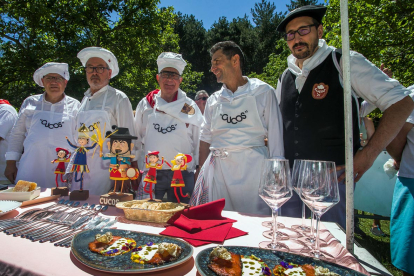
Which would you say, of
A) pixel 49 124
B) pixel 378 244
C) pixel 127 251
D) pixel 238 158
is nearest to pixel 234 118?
pixel 238 158

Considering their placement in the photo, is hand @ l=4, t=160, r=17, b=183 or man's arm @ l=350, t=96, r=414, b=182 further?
hand @ l=4, t=160, r=17, b=183

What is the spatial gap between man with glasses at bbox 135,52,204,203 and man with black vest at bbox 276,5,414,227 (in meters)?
1.16

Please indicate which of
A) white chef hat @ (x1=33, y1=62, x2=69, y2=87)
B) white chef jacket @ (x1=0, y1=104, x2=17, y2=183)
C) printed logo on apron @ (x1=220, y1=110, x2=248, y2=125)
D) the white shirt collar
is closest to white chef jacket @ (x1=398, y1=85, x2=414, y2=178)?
the white shirt collar

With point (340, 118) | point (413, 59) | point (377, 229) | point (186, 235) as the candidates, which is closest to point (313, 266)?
point (186, 235)

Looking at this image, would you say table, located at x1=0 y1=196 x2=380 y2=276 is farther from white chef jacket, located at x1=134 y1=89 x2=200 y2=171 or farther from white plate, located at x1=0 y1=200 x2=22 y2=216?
white chef jacket, located at x1=134 y1=89 x2=200 y2=171

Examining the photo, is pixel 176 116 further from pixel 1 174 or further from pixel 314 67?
pixel 1 174

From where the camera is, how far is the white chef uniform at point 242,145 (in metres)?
2.43

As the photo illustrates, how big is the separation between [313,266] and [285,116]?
1535mm

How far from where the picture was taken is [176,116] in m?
3.04

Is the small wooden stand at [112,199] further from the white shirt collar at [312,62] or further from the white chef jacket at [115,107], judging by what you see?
the white shirt collar at [312,62]

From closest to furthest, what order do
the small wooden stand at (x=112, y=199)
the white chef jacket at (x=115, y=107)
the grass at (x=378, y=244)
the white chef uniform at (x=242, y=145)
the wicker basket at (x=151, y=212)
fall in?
the wicker basket at (x=151, y=212) < the small wooden stand at (x=112, y=199) < the white chef uniform at (x=242, y=145) < the white chef jacket at (x=115, y=107) < the grass at (x=378, y=244)

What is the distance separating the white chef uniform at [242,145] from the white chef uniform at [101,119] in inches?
41.3

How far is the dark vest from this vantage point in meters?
2.02

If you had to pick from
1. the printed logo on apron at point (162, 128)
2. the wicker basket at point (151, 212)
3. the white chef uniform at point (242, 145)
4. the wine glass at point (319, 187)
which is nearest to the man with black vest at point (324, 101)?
the white chef uniform at point (242, 145)
